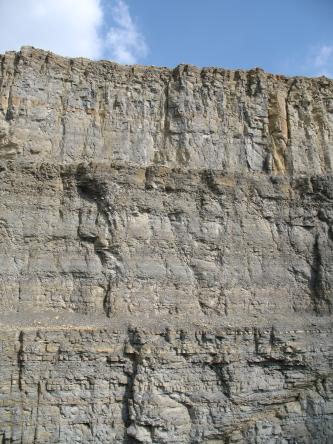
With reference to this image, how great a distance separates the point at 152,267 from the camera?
11602 millimetres

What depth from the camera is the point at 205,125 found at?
14555mm

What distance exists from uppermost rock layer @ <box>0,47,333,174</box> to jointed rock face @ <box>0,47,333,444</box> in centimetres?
5

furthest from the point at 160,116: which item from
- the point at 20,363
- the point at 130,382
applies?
the point at 20,363

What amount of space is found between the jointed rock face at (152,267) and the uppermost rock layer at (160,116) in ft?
0.17

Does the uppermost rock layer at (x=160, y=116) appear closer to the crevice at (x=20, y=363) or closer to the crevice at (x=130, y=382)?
the crevice at (x=20, y=363)

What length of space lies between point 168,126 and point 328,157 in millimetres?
5430

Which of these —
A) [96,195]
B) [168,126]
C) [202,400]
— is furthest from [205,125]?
[202,400]

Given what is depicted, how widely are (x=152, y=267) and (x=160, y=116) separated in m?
5.34

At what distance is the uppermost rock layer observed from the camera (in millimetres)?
13430

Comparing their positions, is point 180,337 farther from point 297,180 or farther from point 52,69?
point 52,69

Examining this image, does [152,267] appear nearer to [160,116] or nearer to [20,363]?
[20,363]

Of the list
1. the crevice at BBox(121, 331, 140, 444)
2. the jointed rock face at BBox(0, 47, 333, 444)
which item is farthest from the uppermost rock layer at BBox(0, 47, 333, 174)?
the crevice at BBox(121, 331, 140, 444)

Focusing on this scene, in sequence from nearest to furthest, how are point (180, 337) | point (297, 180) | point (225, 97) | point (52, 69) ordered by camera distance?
point (180, 337) < point (297, 180) < point (52, 69) < point (225, 97)

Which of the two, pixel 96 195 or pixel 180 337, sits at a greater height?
pixel 96 195
